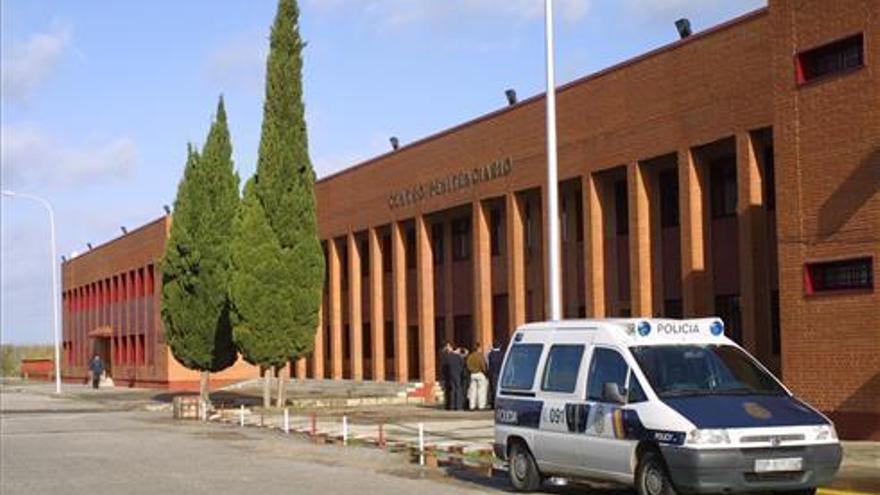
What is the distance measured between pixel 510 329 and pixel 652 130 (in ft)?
33.4

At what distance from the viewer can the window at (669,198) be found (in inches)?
1246

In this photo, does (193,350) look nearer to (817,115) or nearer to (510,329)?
(510,329)

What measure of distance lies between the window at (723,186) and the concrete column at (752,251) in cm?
207

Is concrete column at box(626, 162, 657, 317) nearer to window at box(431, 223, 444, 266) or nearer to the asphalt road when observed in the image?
the asphalt road

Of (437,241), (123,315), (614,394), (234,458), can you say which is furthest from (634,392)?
(123,315)

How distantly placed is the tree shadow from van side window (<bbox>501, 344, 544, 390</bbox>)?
20.3 ft

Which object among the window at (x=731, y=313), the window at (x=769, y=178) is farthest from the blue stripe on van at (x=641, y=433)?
the window at (x=731, y=313)

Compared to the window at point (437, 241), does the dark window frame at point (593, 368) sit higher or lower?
lower

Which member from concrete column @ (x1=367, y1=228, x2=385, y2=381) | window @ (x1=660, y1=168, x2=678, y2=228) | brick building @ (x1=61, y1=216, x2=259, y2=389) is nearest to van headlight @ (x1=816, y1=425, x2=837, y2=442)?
window @ (x1=660, y1=168, x2=678, y2=228)

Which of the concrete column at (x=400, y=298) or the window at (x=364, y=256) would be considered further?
the window at (x=364, y=256)

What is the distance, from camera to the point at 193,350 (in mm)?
40156

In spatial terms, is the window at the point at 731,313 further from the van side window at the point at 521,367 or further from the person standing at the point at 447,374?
the van side window at the point at 521,367

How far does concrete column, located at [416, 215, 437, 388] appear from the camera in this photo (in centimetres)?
4372

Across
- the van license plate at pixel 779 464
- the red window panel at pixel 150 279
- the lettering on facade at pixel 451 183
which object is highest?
the lettering on facade at pixel 451 183
